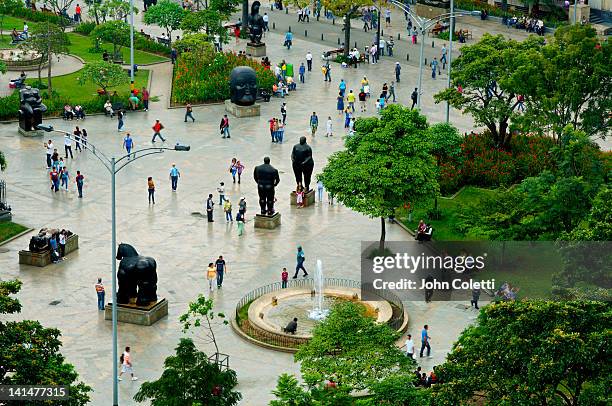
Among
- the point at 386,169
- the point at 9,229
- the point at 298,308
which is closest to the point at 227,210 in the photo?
the point at 386,169

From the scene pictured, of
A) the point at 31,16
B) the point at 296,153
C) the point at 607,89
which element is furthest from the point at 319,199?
the point at 31,16

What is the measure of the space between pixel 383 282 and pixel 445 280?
9.63 ft

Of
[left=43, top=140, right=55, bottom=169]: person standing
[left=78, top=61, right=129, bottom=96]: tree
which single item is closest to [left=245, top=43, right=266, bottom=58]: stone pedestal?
[left=78, top=61, right=129, bottom=96]: tree

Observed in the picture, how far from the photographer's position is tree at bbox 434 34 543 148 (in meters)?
80.1

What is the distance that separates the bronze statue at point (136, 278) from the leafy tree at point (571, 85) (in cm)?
2385

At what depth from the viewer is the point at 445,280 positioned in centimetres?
6550

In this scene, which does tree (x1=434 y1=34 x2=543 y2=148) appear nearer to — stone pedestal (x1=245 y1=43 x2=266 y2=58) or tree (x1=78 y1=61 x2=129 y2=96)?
tree (x1=78 y1=61 x2=129 y2=96)

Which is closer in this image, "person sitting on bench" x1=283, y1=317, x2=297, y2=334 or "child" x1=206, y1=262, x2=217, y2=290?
"person sitting on bench" x1=283, y1=317, x2=297, y2=334

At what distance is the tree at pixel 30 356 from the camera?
44.6 m

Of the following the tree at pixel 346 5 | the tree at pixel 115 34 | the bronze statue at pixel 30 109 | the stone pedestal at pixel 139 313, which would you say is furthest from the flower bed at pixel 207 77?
the stone pedestal at pixel 139 313

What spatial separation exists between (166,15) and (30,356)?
211 feet

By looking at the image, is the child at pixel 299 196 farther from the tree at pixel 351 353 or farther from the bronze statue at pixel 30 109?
the tree at pixel 351 353

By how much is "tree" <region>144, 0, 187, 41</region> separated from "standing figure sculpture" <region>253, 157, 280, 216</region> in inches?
1482

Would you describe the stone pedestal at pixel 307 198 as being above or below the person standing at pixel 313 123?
below
